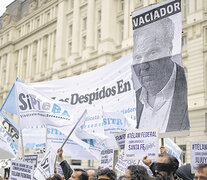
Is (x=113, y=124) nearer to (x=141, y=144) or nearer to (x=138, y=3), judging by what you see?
(x=141, y=144)

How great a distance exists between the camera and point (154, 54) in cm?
604

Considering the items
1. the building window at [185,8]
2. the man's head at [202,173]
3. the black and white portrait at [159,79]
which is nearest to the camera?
the man's head at [202,173]

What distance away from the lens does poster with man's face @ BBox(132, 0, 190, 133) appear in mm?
5668

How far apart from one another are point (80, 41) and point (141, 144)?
2882 centimetres

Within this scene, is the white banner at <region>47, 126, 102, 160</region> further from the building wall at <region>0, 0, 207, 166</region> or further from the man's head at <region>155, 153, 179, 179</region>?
the building wall at <region>0, 0, 207, 166</region>

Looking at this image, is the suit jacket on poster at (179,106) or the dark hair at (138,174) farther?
the suit jacket on poster at (179,106)

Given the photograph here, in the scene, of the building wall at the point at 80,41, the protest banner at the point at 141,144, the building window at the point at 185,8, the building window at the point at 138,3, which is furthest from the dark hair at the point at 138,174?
the building window at the point at 138,3

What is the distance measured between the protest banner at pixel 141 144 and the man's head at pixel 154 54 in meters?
0.66

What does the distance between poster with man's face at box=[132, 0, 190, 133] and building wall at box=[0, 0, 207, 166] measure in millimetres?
16651

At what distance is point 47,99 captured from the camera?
9336 millimetres

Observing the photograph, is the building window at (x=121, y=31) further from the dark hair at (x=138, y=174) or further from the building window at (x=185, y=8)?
the dark hair at (x=138, y=174)

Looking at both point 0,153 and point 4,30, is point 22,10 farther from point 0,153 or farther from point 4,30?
point 0,153

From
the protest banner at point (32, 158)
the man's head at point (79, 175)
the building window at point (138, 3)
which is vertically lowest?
the man's head at point (79, 175)

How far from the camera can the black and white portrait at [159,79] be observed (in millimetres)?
5652
